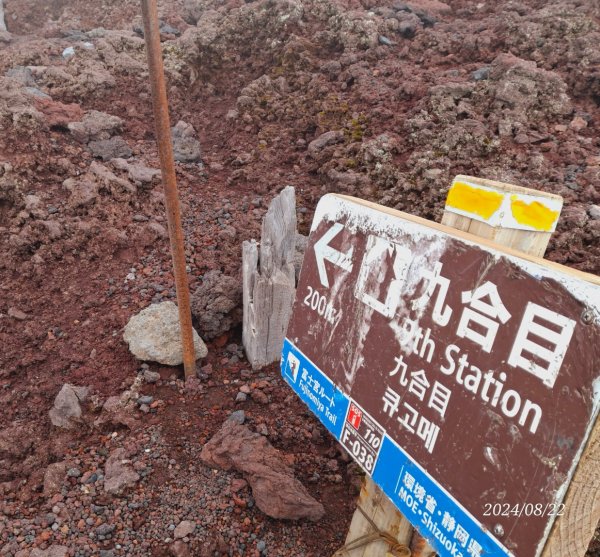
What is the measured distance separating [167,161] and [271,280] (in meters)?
0.88

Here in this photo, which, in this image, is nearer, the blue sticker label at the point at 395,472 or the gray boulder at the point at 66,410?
the blue sticker label at the point at 395,472

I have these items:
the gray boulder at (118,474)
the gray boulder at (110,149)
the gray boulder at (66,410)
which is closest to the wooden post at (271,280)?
the gray boulder at (118,474)

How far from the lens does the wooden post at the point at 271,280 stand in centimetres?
273

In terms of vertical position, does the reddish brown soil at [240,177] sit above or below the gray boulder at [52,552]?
above

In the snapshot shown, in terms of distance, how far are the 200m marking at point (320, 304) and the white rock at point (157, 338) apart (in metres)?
1.56

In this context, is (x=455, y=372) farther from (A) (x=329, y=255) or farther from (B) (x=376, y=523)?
(B) (x=376, y=523)

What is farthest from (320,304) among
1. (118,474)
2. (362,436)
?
(118,474)

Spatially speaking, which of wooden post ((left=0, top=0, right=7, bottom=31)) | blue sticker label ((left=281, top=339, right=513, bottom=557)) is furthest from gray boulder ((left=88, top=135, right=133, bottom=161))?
wooden post ((left=0, top=0, right=7, bottom=31))

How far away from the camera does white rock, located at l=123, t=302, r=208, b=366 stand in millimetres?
2791

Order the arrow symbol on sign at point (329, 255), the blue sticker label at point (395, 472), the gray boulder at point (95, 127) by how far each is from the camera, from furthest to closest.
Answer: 1. the gray boulder at point (95, 127)
2. the arrow symbol on sign at point (329, 255)
3. the blue sticker label at point (395, 472)

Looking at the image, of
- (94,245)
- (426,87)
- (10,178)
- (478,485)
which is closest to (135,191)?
(94,245)

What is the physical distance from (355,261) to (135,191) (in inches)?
121
